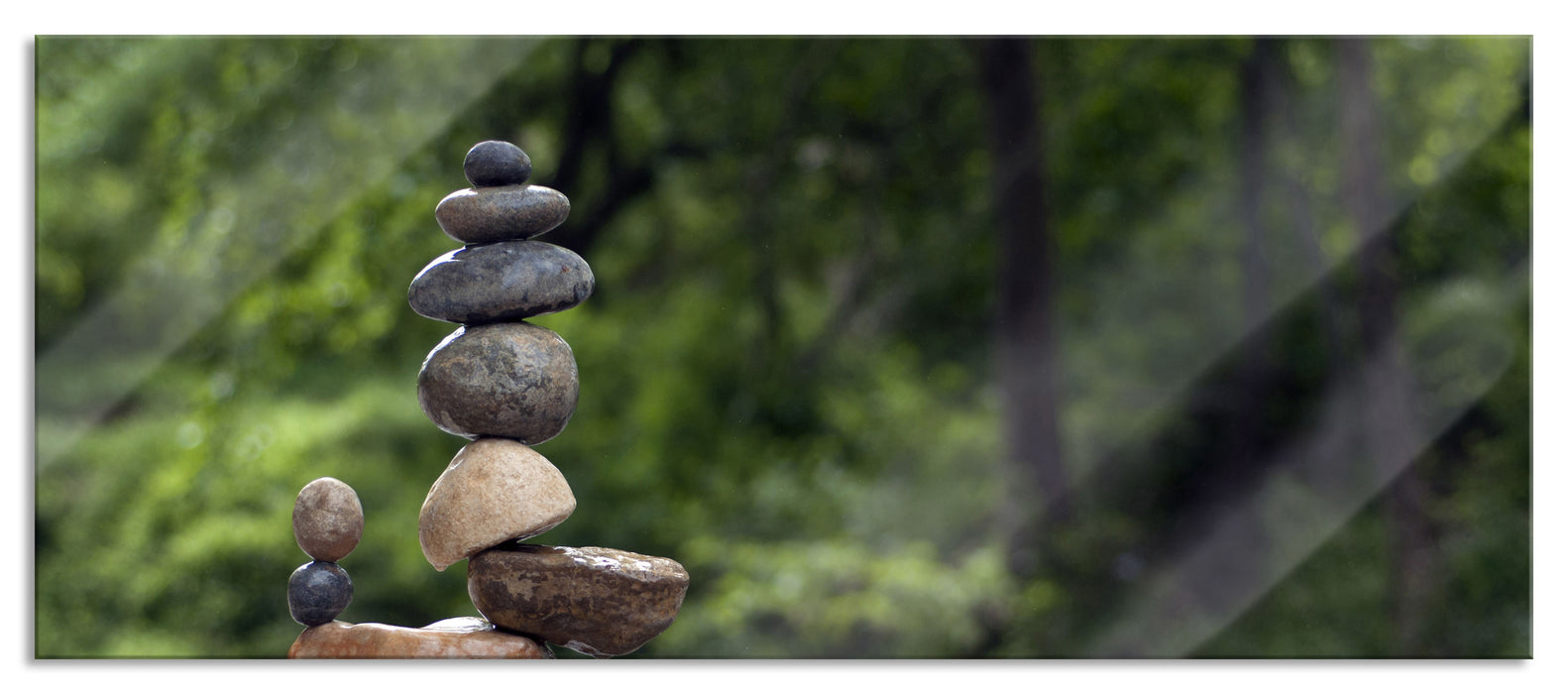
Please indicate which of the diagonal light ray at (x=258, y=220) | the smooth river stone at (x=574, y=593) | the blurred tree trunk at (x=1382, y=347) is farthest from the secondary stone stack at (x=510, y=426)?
the blurred tree trunk at (x=1382, y=347)

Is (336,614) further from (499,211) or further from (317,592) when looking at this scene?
(499,211)

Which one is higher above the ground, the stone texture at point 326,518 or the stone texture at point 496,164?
the stone texture at point 496,164

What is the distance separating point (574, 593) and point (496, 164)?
91 centimetres

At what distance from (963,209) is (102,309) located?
4190 millimetres

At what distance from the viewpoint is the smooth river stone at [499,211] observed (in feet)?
7.81

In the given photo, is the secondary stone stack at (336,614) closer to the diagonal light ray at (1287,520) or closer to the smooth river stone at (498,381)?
the smooth river stone at (498,381)

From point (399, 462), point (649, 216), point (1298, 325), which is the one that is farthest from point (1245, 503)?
point (399, 462)

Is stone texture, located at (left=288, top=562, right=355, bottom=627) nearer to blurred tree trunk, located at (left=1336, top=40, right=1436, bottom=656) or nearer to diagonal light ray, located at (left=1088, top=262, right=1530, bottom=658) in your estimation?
diagonal light ray, located at (left=1088, top=262, right=1530, bottom=658)

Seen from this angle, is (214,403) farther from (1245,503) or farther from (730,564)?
(1245,503)

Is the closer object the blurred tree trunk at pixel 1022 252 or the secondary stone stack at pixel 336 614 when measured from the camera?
the secondary stone stack at pixel 336 614

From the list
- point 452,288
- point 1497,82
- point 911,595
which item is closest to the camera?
point 452,288

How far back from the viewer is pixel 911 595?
5.08 meters

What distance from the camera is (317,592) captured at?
2379 millimetres

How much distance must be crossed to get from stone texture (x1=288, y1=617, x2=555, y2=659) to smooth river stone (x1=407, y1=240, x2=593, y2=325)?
0.66 m
